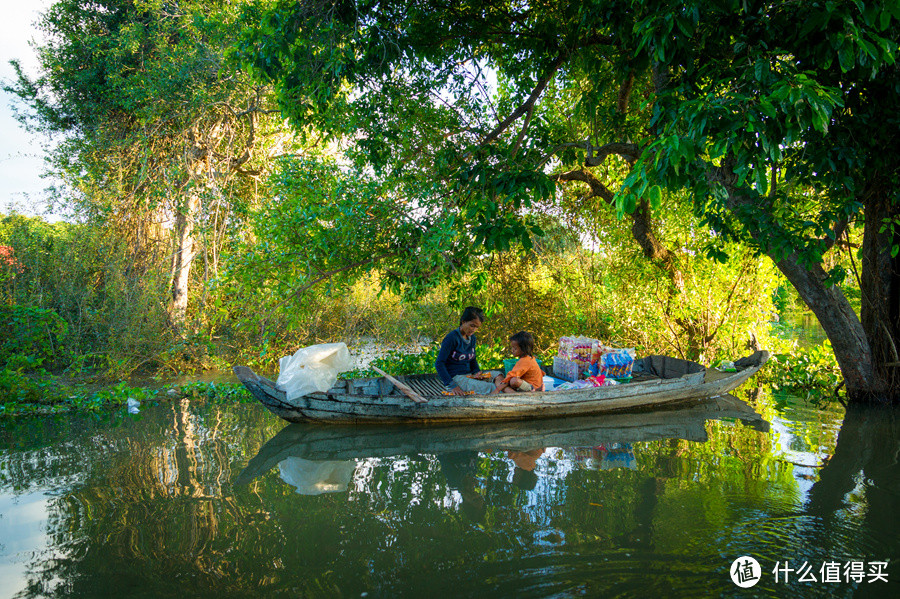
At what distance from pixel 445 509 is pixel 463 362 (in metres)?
3.38

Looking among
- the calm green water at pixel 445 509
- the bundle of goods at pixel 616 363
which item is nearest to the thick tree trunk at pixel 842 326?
the calm green water at pixel 445 509

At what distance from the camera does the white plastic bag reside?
627 cm

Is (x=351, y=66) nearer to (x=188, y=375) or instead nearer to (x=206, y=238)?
(x=206, y=238)

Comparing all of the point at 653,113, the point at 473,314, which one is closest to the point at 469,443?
the point at 473,314

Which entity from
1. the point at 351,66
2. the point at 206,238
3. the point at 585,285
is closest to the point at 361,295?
the point at 206,238

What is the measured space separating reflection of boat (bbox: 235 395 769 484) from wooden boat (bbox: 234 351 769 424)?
0.50ft

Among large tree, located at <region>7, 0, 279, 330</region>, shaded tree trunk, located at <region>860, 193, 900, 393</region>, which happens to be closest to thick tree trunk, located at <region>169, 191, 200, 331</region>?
large tree, located at <region>7, 0, 279, 330</region>

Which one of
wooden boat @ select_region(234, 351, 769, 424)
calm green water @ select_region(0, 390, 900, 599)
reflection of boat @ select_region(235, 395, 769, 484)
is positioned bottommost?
calm green water @ select_region(0, 390, 900, 599)

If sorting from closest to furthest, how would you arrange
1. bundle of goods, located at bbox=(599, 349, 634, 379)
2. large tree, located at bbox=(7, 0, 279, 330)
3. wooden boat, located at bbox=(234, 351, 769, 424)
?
wooden boat, located at bbox=(234, 351, 769, 424), bundle of goods, located at bbox=(599, 349, 634, 379), large tree, located at bbox=(7, 0, 279, 330)

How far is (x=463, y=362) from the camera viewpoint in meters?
7.55

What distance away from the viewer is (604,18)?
17.8ft

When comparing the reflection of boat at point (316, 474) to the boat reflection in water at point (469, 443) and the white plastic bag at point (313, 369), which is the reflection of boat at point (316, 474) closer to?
the boat reflection in water at point (469, 443)

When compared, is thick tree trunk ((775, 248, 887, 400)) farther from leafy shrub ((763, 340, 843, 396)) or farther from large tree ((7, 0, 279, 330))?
large tree ((7, 0, 279, 330))

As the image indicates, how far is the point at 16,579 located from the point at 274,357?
7.87 m
